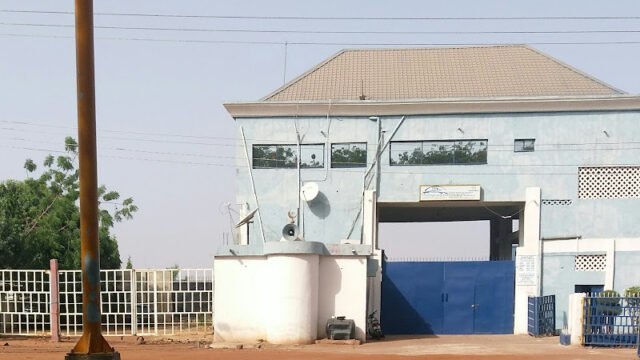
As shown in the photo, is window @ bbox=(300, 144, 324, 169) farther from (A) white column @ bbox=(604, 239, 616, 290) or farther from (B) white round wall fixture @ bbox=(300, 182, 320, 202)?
(A) white column @ bbox=(604, 239, 616, 290)

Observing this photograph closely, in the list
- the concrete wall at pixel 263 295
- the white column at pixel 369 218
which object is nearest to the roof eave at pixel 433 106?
the white column at pixel 369 218

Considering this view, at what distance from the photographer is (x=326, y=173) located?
24266mm

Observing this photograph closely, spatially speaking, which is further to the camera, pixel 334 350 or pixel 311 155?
pixel 311 155

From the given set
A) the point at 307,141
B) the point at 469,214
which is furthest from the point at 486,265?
the point at 307,141

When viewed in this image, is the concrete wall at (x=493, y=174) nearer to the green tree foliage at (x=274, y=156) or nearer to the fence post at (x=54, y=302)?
the green tree foliage at (x=274, y=156)

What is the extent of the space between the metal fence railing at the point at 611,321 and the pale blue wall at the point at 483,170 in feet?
18.7

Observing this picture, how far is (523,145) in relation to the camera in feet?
78.2

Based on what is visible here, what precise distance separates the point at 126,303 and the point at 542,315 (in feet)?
41.9

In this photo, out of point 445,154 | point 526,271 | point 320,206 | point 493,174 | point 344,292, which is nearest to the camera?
point 344,292

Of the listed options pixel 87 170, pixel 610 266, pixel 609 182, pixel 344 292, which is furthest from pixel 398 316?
pixel 87 170

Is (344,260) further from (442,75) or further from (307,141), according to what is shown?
(442,75)

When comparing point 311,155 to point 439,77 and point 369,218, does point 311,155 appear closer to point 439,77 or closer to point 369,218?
point 369,218

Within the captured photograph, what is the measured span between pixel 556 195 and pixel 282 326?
418 inches

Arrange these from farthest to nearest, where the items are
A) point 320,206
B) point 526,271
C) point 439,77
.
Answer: point 439,77, point 320,206, point 526,271
